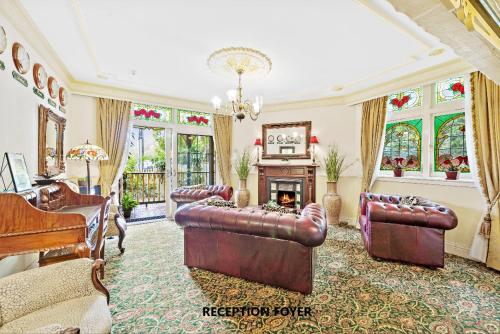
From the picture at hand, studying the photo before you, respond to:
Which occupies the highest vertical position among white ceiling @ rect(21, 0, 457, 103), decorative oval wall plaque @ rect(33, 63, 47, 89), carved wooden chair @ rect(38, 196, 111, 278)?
white ceiling @ rect(21, 0, 457, 103)

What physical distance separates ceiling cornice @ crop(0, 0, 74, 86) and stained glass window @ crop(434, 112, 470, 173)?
5589mm

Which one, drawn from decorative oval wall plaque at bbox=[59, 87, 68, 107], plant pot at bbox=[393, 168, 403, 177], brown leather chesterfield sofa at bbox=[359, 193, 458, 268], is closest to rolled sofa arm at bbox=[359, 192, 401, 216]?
brown leather chesterfield sofa at bbox=[359, 193, 458, 268]

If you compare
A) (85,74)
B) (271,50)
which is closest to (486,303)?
(271,50)

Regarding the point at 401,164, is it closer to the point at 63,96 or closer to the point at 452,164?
the point at 452,164

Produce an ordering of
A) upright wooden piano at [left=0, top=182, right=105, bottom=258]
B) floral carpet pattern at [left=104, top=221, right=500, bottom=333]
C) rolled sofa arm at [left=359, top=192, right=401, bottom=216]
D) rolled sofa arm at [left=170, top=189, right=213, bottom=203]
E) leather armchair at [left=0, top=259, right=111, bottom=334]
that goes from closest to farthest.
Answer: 1. leather armchair at [left=0, top=259, right=111, bottom=334]
2. upright wooden piano at [left=0, top=182, right=105, bottom=258]
3. floral carpet pattern at [left=104, top=221, right=500, bottom=333]
4. rolled sofa arm at [left=359, top=192, right=401, bottom=216]
5. rolled sofa arm at [left=170, top=189, right=213, bottom=203]

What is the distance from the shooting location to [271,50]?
295 centimetres

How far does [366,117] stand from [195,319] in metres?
4.47

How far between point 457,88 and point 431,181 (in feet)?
4.84

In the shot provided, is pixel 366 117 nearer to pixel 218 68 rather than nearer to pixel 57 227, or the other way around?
pixel 218 68

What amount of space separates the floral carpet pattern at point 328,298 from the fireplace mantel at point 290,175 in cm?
210

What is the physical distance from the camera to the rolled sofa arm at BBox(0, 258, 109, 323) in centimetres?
121

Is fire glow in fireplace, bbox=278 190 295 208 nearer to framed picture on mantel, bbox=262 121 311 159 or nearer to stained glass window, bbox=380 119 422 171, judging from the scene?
framed picture on mantel, bbox=262 121 311 159

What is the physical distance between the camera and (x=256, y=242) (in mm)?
2326

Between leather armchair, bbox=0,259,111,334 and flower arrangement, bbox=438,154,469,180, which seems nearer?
leather armchair, bbox=0,259,111,334
